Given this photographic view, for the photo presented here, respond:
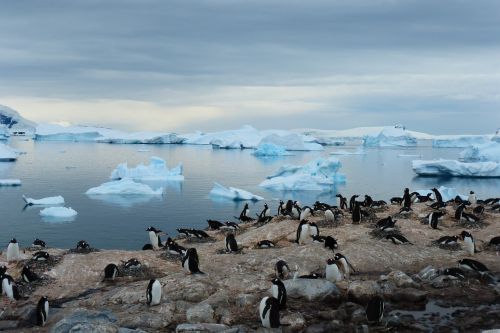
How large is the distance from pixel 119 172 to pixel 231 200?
18.9 m

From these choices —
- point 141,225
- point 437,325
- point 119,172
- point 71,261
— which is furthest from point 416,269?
point 119,172

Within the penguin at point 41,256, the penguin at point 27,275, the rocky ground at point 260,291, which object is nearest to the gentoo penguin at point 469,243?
the rocky ground at point 260,291

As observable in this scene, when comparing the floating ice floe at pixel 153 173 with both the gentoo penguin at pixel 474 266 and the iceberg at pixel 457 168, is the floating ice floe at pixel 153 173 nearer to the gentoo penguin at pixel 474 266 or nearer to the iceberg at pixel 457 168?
the iceberg at pixel 457 168

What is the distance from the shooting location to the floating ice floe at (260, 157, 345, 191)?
201 feet

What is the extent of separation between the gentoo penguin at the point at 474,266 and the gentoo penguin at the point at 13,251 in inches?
552

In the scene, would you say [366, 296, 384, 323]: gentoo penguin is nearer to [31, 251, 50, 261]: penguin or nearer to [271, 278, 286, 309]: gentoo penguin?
[271, 278, 286, 309]: gentoo penguin

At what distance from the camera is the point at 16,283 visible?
51.4 feet

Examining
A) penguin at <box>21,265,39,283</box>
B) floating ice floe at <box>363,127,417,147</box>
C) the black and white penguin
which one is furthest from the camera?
floating ice floe at <box>363,127,417,147</box>

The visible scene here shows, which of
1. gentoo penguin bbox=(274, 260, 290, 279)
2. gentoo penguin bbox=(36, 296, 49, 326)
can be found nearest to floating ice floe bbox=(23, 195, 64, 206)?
gentoo penguin bbox=(274, 260, 290, 279)

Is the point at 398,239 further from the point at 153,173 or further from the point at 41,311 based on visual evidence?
the point at 153,173

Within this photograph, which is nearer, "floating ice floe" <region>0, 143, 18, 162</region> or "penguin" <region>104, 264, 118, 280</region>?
"penguin" <region>104, 264, 118, 280</region>

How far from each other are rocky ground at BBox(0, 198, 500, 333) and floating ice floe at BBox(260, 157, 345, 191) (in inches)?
1606

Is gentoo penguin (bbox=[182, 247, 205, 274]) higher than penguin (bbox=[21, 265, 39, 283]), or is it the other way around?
gentoo penguin (bbox=[182, 247, 205, 274])

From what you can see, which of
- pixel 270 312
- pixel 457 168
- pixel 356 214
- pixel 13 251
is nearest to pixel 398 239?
pixel 356 214
